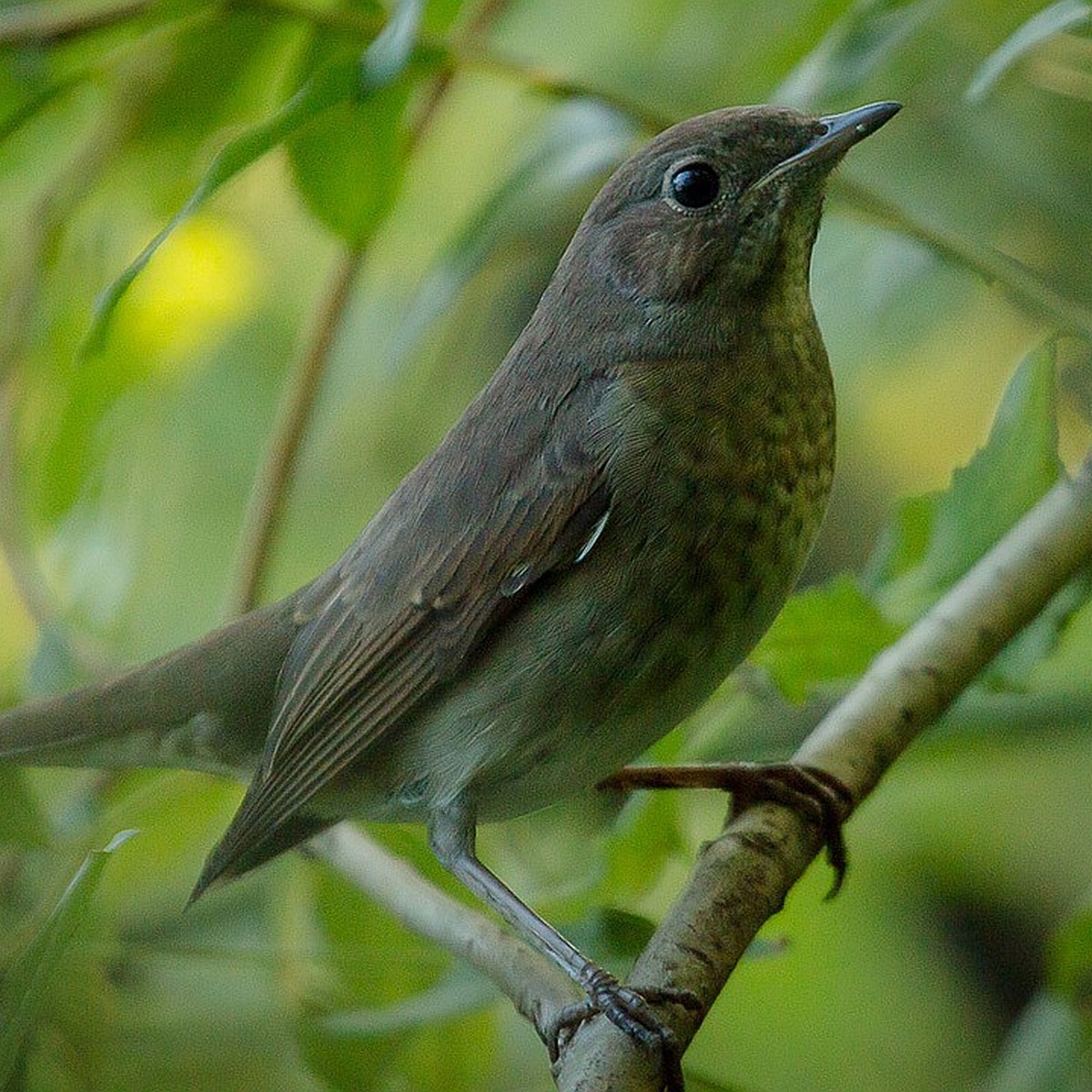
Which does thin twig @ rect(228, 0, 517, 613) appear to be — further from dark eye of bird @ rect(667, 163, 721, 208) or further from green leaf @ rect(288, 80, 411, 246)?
dark eye of bird @ rect(667, 163, 721, 208)

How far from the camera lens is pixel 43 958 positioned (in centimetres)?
193

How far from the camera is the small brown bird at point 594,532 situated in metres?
2.46

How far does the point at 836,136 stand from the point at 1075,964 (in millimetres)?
1434

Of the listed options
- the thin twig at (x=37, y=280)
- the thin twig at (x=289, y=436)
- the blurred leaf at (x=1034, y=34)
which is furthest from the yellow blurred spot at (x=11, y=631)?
the blurred leaf at (x=1034, y=34)

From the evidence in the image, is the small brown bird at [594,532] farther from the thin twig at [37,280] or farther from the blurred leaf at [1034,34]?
the thin twig at [37,280]

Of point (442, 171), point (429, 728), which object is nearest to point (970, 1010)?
point (429, 728)

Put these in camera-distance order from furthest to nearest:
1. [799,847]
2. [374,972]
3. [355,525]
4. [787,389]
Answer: [355,525] → [374,972] → [787,389] → [799,847]

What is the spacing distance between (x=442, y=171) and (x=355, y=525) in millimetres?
1112

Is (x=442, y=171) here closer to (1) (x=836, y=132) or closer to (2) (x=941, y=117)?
(2) (x=941, y=117)

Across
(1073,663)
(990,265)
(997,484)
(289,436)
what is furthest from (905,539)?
(289,436)

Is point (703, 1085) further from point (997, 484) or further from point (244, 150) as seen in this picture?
point (244, 150)

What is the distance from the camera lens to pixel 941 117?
3936 mm

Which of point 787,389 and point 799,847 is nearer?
point 799,847

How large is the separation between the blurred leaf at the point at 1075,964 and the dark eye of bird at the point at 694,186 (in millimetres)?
1331
